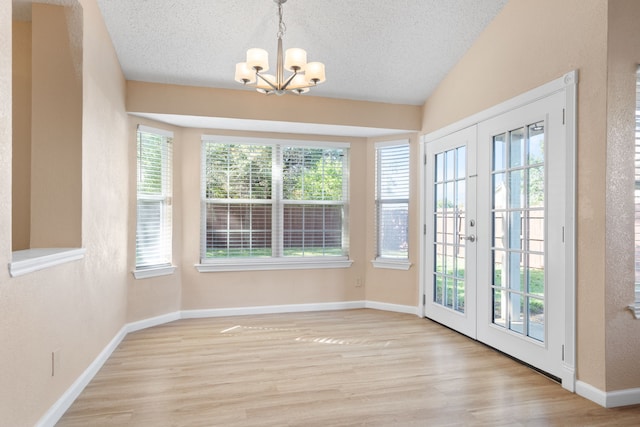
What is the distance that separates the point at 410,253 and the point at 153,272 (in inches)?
122

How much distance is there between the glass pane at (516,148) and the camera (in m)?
3.31

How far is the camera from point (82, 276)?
113 inches

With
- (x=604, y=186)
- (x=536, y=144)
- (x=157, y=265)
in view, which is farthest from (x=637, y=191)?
(x=157, y=265)

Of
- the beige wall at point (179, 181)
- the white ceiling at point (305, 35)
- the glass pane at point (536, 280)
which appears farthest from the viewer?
the white ceiling at point (305, 35)

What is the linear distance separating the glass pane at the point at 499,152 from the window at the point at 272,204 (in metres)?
2.11

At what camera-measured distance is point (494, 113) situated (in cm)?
360

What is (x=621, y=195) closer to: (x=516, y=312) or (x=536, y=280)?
(x=536, y=280)

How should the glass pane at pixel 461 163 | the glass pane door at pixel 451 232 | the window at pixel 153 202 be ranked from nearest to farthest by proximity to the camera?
the glass pane door at pixel 451 232, the glass pane at pixel 461 163, the window at pixel 153 202

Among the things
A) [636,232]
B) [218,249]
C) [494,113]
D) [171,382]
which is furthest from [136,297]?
[636,232]

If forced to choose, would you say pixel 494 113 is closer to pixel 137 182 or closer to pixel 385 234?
pixel 385 234

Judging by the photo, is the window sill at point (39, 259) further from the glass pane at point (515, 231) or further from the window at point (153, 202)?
the glass pane at point (515, 231)

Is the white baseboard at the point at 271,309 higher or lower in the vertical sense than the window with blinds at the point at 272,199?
lower

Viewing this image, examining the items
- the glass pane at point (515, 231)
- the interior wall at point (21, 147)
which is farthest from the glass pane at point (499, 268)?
the interior wall at point (21, 147)

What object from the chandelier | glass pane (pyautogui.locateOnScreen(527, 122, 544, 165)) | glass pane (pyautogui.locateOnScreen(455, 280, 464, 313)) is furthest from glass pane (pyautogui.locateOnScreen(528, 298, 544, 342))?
the chandelier
